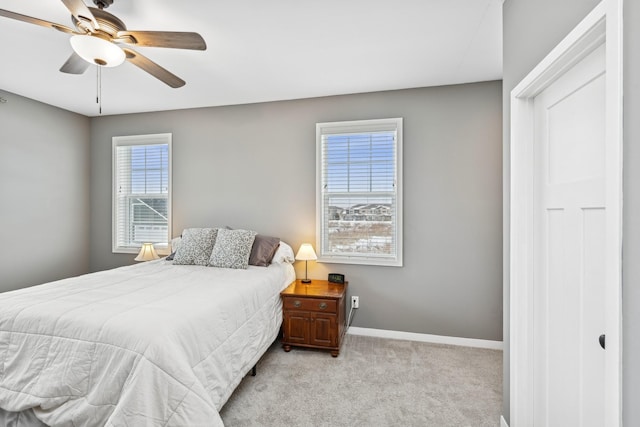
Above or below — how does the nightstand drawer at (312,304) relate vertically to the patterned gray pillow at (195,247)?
below

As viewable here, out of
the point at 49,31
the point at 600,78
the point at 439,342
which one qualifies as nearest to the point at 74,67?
the point at 49,31

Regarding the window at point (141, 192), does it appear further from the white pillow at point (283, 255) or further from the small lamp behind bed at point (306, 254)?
the small lamp behind bed at point (306, 254)

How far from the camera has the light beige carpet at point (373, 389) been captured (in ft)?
6.34

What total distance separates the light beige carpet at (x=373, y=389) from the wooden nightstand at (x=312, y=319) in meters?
0.12

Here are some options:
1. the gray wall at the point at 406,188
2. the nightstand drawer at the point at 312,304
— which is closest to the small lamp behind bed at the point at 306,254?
the gray wall at the point at 406,188

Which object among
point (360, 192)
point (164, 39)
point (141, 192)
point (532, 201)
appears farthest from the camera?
point (141, 192)

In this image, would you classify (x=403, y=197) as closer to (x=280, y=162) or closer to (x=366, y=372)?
(x=280, y=162)

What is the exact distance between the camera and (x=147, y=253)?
11.7 feet

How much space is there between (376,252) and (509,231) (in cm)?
163

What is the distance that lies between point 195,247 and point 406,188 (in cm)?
226

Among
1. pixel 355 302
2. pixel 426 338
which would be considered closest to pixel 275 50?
pixel 355 302

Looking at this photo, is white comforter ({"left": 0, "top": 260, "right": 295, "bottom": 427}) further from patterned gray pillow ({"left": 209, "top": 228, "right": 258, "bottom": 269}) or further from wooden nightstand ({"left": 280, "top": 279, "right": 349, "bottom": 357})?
patterned gray pillow ({"left": 209, "top": 228, "right": 258, "bottom": 269})

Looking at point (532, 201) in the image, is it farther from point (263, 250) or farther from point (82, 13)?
point (82, 13)

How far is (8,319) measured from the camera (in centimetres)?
162
